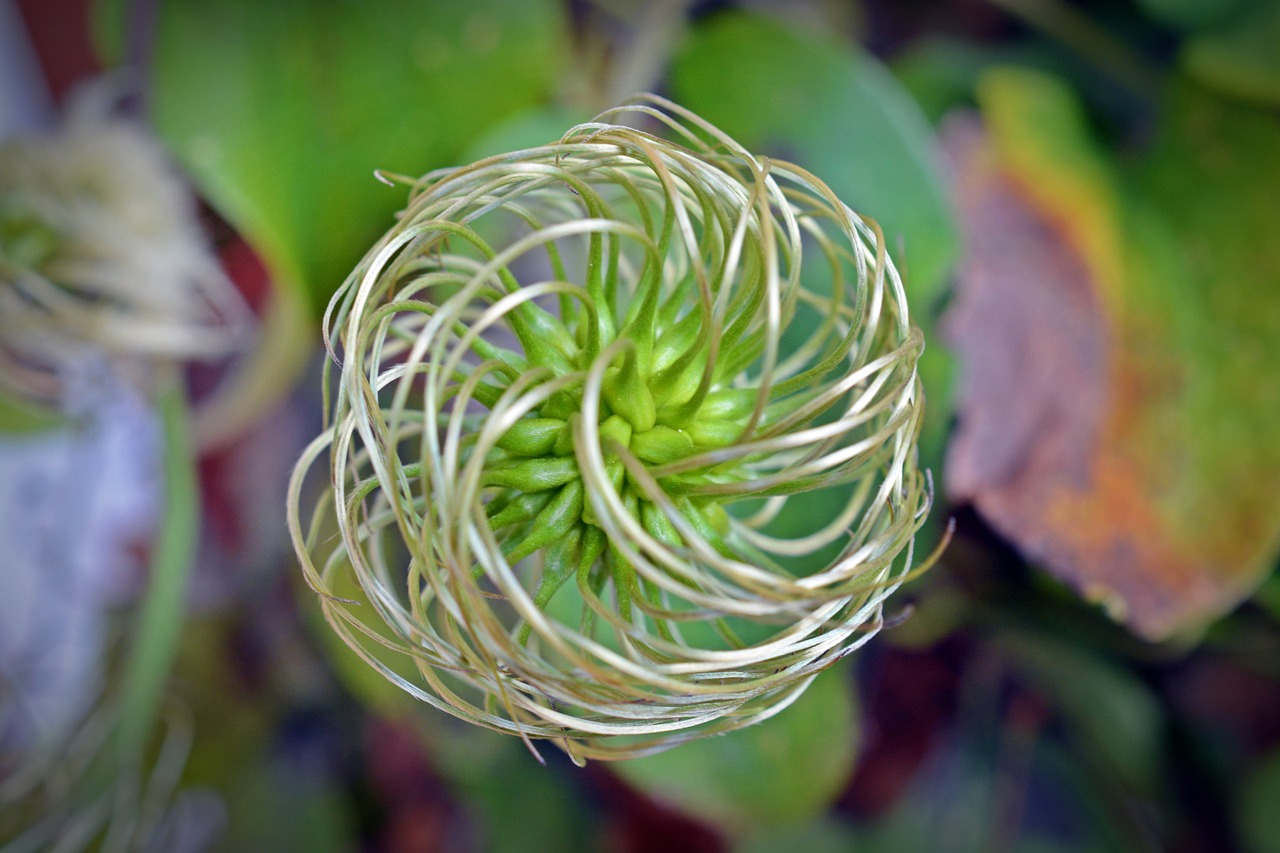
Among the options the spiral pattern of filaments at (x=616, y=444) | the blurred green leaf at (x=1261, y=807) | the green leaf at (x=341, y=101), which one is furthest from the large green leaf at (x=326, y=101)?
the blurred green leaf at (x=1261, y=807)

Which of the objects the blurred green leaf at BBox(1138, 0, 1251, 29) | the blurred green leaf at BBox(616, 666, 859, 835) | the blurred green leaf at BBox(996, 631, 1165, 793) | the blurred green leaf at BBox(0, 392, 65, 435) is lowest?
the blurred green leaf at BBox(996, 631, 1165, 793)

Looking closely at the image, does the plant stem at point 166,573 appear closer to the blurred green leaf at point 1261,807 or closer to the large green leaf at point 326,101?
the large green leaf at point 326,101

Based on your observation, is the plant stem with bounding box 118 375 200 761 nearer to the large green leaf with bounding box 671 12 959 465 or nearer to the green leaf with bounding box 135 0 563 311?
the green leaf with bounding box 135 0 563 311

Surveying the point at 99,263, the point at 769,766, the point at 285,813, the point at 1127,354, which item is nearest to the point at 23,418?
the point at 99,263

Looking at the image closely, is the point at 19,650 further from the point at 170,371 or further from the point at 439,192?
the point at 439,192

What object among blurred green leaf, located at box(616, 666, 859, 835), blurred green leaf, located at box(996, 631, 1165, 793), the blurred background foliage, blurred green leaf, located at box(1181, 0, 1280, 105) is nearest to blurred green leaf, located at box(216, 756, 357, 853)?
the blurred background foliage

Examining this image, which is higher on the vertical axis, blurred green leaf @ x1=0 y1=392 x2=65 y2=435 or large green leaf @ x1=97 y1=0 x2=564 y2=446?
large green leaf @ x1=97 y1=0 x2=564 y2=446

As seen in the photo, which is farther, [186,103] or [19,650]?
[19,650]

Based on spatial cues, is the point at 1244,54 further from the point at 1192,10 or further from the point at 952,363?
the point at 952,363

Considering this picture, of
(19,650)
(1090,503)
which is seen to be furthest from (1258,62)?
(19,650)
